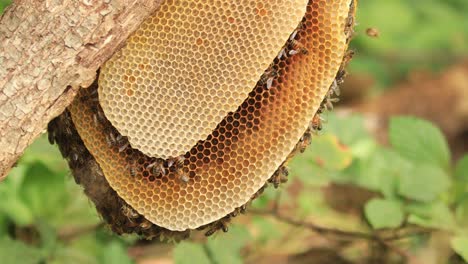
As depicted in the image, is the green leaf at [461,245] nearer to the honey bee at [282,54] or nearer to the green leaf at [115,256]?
the honey bee at [282,54]

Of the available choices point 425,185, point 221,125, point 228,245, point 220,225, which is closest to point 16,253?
point 228,245

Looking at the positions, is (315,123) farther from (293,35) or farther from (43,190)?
(43,190)

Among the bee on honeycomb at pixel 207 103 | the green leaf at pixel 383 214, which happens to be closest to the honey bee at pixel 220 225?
the bee on honeycomb at pixel 207 103

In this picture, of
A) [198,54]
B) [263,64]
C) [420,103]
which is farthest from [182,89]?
[420,103]

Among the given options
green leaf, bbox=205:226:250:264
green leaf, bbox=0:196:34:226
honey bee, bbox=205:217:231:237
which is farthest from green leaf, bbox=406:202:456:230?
green leaf, bbox=0:196:34:226

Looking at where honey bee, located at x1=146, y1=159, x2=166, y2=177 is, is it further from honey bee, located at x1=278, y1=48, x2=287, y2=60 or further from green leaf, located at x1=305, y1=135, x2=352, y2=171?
green leaf, located at x1=305, y1=135, x2=352, y2=171

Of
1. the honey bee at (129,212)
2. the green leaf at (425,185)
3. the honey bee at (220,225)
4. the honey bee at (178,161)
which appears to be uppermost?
the honey bee at (178,161)
